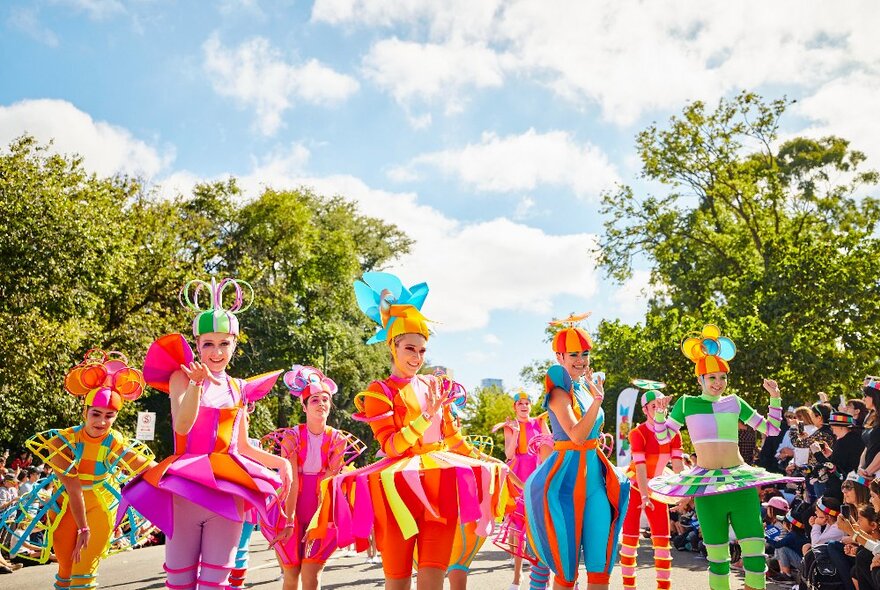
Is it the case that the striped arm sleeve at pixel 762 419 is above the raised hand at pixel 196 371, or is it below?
below

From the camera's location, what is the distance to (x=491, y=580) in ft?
31.3

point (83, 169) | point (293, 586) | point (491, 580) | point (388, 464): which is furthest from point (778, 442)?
point (83, 169)

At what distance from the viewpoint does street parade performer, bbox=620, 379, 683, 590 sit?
7203mm

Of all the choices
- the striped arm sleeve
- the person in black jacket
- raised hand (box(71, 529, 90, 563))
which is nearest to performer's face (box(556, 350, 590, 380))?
the striped arm sleeve

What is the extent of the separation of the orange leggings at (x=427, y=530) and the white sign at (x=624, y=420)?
8637 mm

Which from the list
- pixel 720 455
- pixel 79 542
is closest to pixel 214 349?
pixel 79 542

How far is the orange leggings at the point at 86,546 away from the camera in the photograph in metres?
5.89

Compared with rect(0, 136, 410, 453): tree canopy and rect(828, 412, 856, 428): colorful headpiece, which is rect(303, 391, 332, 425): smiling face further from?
rect(0, 136, 410, 453): tree canopy

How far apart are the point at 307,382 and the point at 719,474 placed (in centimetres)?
370

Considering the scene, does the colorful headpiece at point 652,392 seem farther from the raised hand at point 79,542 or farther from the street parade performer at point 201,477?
the raised hand at point 79,542

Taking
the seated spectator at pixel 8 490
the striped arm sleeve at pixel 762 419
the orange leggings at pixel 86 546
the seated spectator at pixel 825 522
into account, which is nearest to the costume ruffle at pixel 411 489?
the orange leggings at pixel 86 546

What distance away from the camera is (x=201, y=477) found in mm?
4445

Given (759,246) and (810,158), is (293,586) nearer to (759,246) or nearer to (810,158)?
(759,246)

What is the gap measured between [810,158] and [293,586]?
30600 millimetres
